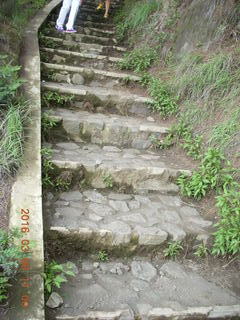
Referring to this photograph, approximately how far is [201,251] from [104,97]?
2.54 m

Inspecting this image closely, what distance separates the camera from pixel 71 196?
11.0 ft

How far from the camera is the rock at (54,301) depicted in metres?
2.35

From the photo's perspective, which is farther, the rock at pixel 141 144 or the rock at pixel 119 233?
the rock at pixel 141 144

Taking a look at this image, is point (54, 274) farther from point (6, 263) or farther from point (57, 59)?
point (57, 59)

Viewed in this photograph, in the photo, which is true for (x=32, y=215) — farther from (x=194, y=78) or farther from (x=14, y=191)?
(x=194, y=78)

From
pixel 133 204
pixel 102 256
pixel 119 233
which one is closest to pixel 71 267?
pixel 102 256

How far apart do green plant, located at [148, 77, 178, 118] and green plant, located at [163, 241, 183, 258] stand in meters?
2.10

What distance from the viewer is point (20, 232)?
2.46m

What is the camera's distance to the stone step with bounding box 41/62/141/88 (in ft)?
16.7

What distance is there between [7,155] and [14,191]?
15.6 inches

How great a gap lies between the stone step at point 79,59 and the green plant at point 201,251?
366 centimetres

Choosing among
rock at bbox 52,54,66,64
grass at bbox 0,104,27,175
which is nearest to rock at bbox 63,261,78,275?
grass at bbox 0,104,27,175

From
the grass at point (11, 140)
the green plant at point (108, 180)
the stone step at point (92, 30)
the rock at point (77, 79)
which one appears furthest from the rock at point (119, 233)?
the stone step at point (92, 30)

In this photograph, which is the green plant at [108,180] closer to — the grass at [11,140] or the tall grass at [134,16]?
the grass at [11,140]
